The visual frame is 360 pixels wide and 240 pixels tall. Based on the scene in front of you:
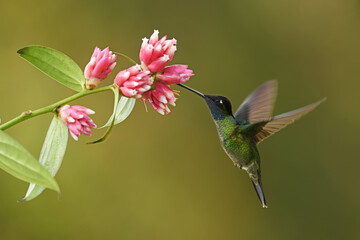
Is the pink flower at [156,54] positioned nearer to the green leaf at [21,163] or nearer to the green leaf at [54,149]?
the green leaf at [54,149]

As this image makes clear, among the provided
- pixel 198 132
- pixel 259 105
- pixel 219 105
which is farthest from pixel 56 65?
pixel 198 132

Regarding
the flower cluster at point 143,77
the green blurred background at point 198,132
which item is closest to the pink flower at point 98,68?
the flower cluster at point 143,77

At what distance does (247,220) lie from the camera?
360cm

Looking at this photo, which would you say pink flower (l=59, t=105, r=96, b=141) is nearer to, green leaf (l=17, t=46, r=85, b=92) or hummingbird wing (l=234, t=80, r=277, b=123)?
green leaf (l=17, t=46, r=85, b=92)

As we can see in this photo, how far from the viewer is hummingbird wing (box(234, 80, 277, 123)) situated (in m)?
1.56

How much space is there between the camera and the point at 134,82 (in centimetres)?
103

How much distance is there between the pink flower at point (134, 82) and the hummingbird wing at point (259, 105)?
1.94 ft

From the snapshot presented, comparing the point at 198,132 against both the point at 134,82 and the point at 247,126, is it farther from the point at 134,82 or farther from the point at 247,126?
the point at 134,82

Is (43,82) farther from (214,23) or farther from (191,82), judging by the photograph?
(214,23)

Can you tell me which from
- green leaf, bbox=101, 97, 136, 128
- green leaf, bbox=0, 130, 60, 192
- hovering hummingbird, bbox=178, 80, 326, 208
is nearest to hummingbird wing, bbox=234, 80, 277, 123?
hovering hummingbird, bbox=178, 80, 326, 208

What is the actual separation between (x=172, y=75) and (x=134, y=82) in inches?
3.6

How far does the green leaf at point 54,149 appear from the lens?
3.21 ft

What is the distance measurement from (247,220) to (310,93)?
1093 millimetres

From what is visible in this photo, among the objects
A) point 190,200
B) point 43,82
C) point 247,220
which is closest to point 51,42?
point 43,82
